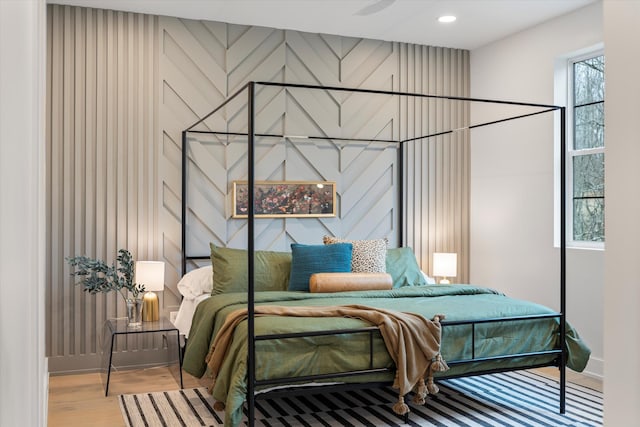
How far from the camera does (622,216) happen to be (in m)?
1.26

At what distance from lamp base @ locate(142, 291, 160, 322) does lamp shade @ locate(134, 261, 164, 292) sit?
65mm

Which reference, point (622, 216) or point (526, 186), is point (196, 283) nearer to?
point (526, 186)

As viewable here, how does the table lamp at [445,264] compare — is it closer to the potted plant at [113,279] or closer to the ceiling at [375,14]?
the ceiling at [375,14]

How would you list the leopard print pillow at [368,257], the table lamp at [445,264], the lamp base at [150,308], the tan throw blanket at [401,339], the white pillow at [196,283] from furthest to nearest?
the table lamp at [445,264] → the leopard print pillow at [368,257] → the white pillow at [196,283] → the lamp base at [150,308] → the tan throw blanket at [401,339]

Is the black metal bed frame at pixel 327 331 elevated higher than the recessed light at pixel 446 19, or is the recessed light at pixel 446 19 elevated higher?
the recessed light at pixel 446 19

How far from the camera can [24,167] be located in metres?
0.84

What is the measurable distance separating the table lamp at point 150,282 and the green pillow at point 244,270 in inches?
15.6

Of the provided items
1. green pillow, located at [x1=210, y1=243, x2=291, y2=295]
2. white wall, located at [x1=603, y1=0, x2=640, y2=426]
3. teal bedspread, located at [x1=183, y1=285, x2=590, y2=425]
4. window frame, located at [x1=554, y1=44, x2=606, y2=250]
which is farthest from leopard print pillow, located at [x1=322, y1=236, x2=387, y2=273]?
white wall, located at [x1=603, y1=0, x2=640, y2=426]

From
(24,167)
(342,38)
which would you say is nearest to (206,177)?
(342,38)

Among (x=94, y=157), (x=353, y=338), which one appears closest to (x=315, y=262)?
(x=353, y=338)

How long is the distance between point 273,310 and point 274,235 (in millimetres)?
1757

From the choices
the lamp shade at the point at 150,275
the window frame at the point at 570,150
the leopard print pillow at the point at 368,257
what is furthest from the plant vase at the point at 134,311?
the window frame at the point at 570,150

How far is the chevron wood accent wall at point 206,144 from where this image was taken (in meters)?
4.58

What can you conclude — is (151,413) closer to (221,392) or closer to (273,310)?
(221,392)
